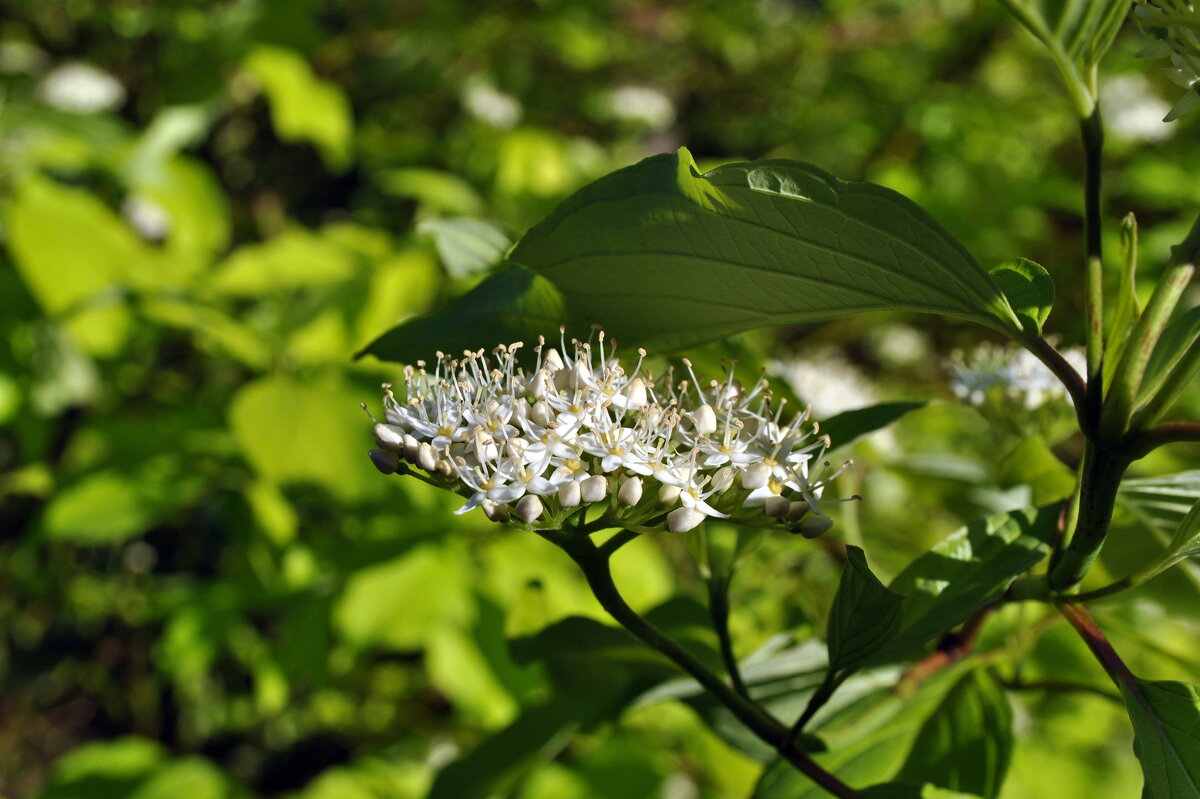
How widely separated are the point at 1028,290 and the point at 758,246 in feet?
0.37

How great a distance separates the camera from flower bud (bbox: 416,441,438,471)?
14.6 inches

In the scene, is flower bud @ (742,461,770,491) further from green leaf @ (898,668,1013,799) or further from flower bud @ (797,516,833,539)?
green leaf @ (898,668,1013,799)

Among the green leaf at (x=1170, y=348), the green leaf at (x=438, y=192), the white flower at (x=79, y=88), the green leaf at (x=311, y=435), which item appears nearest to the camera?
the green leaf at (x=1170, y=348)

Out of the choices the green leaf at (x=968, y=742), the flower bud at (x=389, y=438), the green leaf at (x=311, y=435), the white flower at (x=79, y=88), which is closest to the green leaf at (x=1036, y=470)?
the green leaf at (x=968, y=742)

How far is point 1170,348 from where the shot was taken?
317 millimetres

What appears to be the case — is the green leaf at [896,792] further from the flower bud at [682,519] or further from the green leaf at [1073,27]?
the green leaf at [1073,27]

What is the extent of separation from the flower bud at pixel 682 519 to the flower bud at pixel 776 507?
0.10 ft

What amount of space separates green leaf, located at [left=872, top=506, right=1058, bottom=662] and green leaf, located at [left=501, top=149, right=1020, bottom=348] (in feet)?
0.33

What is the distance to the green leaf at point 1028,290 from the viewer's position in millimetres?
355

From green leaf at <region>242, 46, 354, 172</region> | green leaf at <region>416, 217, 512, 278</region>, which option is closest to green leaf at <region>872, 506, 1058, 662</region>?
green leaf at <region>416, 217, 512, 278</region>

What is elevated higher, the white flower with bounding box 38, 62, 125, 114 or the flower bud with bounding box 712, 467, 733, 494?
the flower bud with bounding box 712, 467, 733, 494

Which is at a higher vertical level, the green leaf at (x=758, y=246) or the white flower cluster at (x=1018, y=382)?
the green leaf at (x=758, y=246)

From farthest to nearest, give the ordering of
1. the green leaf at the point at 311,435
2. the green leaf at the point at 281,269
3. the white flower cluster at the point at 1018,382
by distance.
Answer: the green leaf at the point at 281,269
the green leaf at the point at 311,435
the white flower cluster at the point at 1018,382

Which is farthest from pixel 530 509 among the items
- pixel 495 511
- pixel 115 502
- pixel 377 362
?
pixel 115 502
